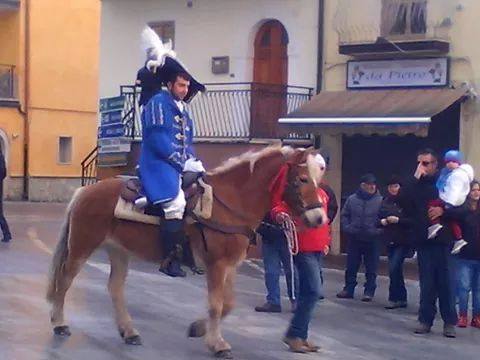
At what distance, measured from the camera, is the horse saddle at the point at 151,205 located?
10215 mm

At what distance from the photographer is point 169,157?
10.1 m

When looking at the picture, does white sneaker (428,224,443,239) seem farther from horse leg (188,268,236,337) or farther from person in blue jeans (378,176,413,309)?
horse leg (188,268,236,337)

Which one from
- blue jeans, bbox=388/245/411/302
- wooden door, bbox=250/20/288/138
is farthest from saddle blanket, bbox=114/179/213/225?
wooden door, bbox=250/20/288/138

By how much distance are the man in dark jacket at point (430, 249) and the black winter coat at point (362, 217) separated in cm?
272

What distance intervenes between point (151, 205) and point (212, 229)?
592 millimetres

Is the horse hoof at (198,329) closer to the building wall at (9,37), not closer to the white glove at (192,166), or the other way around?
the white glove at (192,166)

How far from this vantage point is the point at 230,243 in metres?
10.2

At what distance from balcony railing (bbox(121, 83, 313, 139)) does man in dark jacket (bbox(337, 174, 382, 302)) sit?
6.57m

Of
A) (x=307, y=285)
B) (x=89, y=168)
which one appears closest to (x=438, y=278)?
(x=307, y=285)

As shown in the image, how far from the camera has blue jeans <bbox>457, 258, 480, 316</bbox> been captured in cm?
1336

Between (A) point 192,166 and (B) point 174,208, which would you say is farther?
(A) point 192,166

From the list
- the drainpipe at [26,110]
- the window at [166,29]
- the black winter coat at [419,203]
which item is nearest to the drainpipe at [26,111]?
the drainpipe at [26,110]

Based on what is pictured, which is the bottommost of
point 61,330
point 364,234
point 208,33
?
point 61,330

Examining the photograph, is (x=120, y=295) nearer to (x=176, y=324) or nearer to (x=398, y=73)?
(x=176, y=324)
